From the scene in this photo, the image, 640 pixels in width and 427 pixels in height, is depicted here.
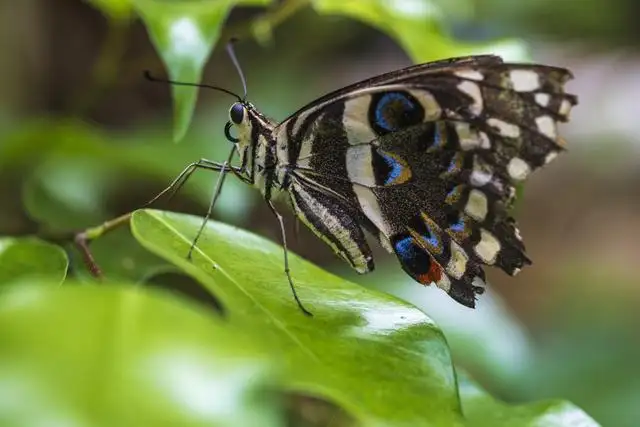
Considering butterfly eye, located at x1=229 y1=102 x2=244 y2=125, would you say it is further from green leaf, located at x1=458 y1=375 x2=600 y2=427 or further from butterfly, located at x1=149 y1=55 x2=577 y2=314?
green leaf, located at x1=458 y1=375 x2=600 y2=427

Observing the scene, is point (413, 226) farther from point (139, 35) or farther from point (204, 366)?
point (139, 35)

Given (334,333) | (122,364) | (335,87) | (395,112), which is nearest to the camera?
(122,364)

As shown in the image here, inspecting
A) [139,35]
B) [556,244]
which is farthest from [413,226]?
[556,244]

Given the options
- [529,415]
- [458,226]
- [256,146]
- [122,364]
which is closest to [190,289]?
[256,146]

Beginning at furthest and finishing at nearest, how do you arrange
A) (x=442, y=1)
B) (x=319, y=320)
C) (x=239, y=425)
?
(x=442, y=1)
(x=319, y=320)
(x=239, y=425)

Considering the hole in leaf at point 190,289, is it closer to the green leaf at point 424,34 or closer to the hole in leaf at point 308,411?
the hole in leaf at point 308,411

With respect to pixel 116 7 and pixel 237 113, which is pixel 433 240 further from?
pixel 116 7
